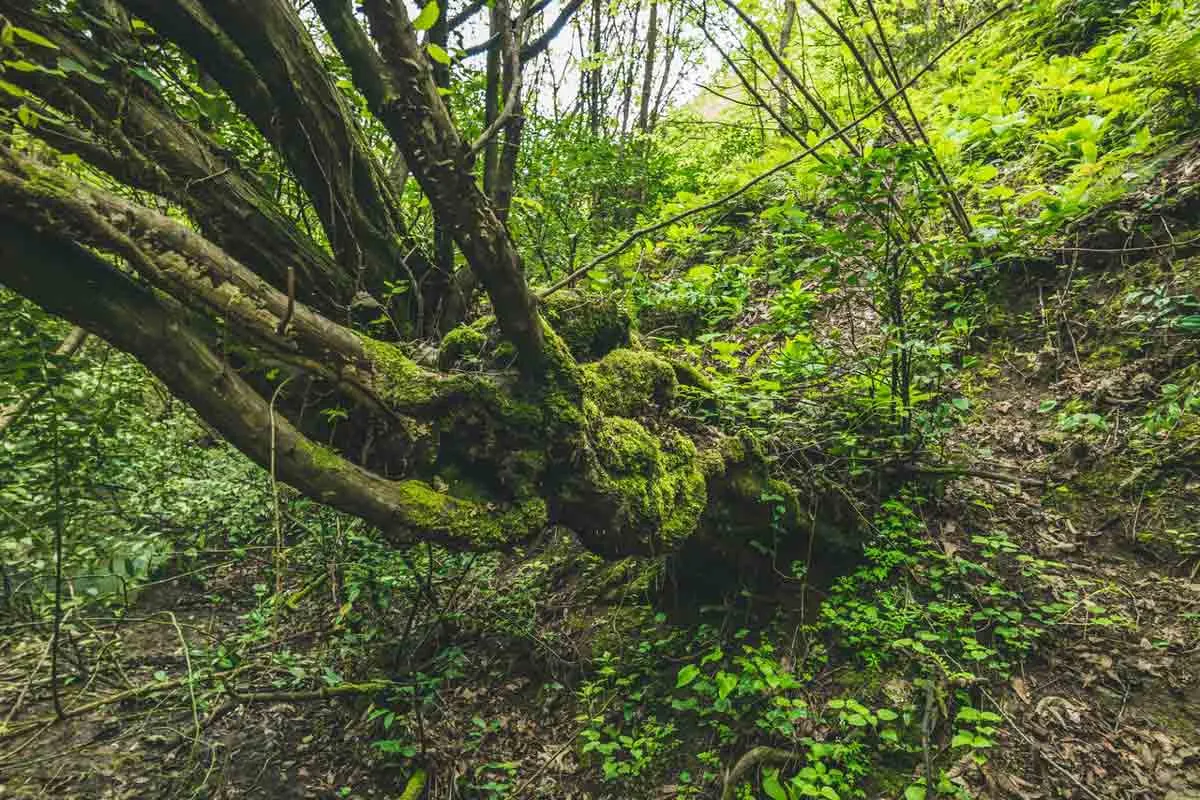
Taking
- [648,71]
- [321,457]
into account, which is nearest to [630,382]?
[321,457]

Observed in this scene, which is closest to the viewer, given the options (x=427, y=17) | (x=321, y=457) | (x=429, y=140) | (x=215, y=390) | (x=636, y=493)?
(x=427, y=17)

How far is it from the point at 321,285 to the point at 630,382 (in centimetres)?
171

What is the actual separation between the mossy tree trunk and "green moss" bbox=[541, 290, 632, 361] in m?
0.02

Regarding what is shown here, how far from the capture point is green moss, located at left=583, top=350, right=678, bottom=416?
10.00 feet

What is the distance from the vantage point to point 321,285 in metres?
2.81

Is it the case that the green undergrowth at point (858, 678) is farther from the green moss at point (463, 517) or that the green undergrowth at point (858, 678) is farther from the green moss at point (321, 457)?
the green moss at point (321, 457)

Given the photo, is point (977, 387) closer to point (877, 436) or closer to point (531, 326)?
point (877, 436)

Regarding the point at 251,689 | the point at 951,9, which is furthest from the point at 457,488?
the point at 951,9

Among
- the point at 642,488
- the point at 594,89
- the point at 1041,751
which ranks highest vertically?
the point at 594,89

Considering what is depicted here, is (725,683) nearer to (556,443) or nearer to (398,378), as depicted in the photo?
(556,443)

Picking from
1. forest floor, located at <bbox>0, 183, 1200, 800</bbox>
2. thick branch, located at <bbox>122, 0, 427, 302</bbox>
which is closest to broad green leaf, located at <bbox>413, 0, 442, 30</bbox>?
thick branch, located at <bbox>122, 0, 427, 302</bbox>

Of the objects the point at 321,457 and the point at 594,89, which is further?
the point at 594,89

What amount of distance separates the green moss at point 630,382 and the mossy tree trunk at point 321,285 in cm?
1

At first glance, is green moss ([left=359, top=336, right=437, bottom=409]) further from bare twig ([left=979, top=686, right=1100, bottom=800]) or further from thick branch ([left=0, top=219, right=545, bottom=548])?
bare twig ([left=979, top=686, right=1100, bottom=800])
